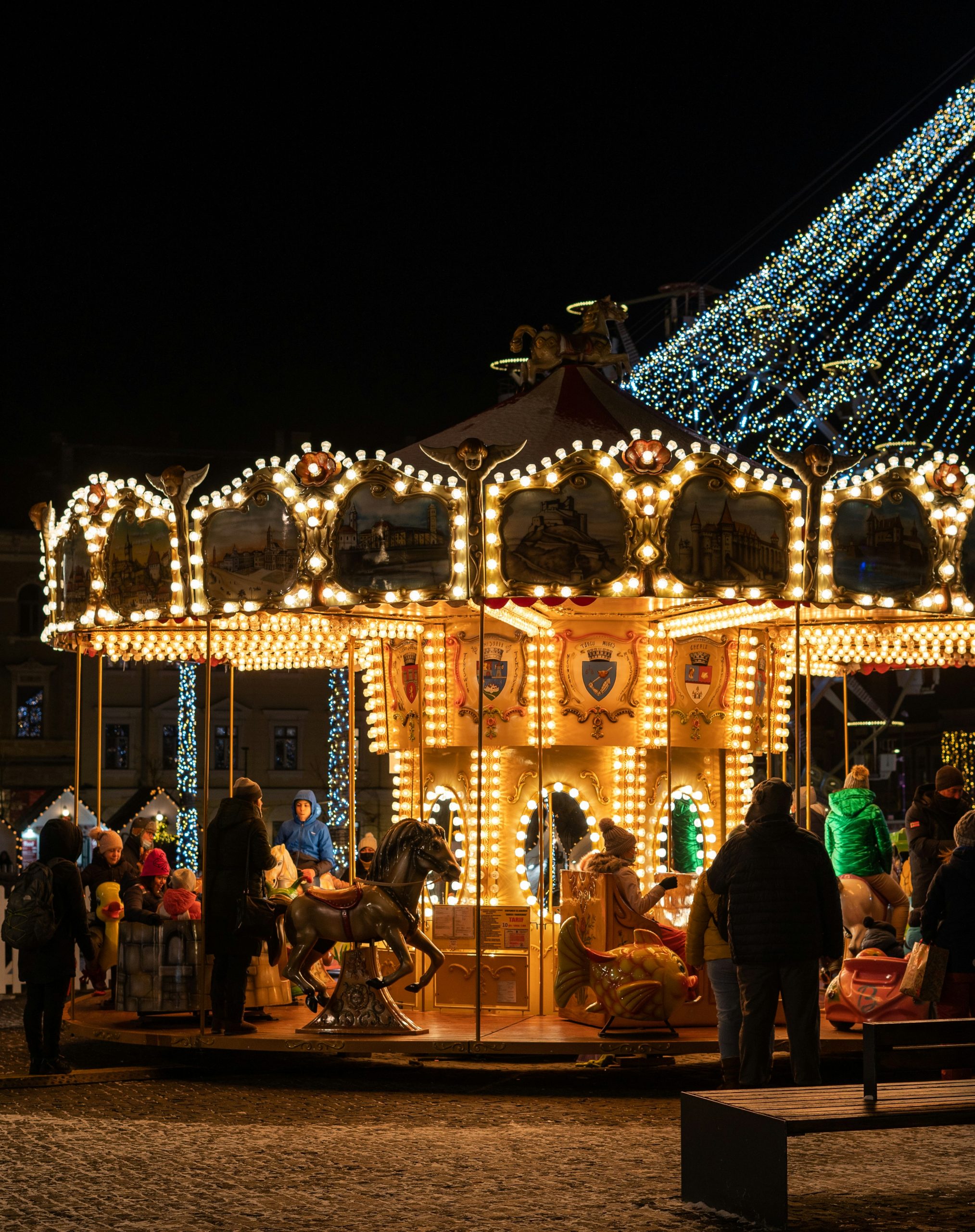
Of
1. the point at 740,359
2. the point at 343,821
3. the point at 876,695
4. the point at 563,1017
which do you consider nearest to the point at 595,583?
the point at 563,1017

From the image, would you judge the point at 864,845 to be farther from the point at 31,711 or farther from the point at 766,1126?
the point at 31,711

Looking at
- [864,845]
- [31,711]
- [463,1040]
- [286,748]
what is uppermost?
[31,711]

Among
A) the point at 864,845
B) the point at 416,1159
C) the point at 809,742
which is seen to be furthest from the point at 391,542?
the point at 416,1159

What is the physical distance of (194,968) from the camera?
39.9 ft

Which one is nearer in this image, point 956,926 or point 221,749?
point 956,926

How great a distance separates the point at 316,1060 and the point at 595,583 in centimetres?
391

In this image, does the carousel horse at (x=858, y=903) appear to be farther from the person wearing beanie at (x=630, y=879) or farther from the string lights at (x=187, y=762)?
the string lights at (x=187, y=762)

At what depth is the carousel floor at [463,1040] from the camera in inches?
418

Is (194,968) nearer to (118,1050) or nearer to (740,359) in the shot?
(118,1050)

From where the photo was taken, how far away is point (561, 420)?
1330cm

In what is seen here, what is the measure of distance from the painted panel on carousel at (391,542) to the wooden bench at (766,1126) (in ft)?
17.7

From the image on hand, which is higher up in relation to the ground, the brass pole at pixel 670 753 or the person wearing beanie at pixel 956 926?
the brass pole at pixel 670 753

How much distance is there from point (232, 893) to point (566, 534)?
11.4 feet

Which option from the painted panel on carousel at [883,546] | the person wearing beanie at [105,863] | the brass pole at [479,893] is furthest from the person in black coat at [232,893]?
the painted panel on carousel at [883,546]
